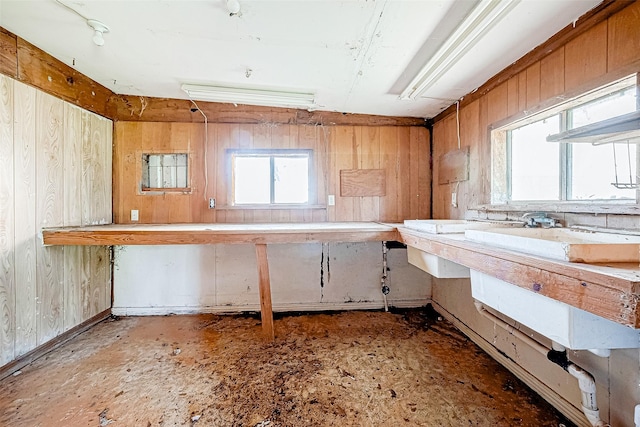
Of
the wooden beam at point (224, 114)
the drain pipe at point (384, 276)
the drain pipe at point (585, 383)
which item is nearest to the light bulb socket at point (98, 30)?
the wooden beam at point (224, 114)

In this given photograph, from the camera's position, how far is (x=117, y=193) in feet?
8.61

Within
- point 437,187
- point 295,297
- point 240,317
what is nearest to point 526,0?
point 437,187

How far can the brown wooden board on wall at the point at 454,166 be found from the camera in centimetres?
224

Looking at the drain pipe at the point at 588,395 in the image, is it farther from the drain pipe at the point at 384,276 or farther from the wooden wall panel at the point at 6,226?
the wooden wall panel at the point at 6,226

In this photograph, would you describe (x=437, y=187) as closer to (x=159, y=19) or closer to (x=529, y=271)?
(x=529, y=271)

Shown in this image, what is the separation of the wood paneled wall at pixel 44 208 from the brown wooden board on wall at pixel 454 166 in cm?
313

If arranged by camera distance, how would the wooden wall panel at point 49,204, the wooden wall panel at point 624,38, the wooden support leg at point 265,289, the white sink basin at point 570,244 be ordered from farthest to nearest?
the wooden support leg at point 265,289 → the wooden wall panel at point 49,204 → the wooden wall panel at point 624,38 → the white sink basin at point 570,244

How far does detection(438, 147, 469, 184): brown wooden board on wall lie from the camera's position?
88.0 inches

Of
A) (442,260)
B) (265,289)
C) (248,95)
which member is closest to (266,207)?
(265,289)

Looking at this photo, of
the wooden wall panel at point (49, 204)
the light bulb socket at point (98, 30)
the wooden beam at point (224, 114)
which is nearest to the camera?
the light bulb socket at point (98, 30)

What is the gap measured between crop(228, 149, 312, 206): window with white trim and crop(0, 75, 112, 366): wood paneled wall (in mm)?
1205

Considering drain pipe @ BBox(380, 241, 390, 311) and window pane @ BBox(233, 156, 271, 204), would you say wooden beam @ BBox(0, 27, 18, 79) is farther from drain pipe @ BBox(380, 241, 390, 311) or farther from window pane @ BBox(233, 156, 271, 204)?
drain pipe @ BBox(380, 241, 390, 311)

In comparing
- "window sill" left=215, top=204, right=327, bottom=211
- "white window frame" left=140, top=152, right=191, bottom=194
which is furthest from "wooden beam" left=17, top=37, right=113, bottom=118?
"window sill" left=215, top=204, right=327, bottom=211

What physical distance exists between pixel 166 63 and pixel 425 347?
2.80 metres
